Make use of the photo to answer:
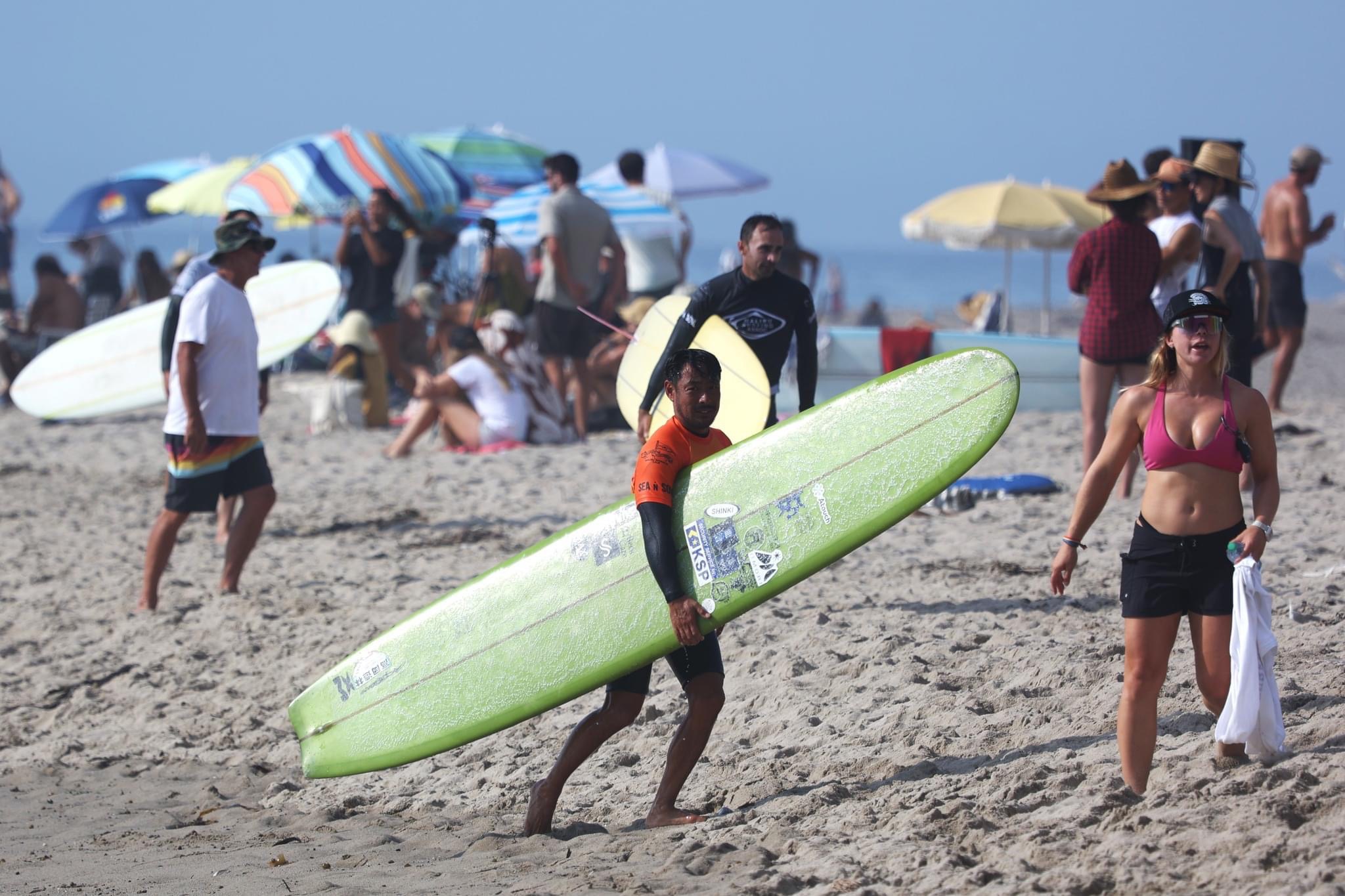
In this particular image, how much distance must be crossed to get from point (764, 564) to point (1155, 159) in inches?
200

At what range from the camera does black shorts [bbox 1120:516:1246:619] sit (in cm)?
312

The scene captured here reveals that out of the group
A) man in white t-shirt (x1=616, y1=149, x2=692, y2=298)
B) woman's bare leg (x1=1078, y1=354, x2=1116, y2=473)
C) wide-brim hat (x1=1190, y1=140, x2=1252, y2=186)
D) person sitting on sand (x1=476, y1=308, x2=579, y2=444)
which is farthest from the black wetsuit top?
man in white t-shirt (x1=616, y1=149, x2=692, y2=298)

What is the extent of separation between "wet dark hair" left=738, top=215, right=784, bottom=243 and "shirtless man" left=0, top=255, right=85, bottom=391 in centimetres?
1015

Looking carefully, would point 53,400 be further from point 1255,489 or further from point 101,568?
point 1255,489

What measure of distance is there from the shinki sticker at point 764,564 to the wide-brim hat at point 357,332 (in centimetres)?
694

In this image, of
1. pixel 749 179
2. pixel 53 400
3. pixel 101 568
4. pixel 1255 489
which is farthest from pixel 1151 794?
pixel 749 179

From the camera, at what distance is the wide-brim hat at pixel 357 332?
10086 mm

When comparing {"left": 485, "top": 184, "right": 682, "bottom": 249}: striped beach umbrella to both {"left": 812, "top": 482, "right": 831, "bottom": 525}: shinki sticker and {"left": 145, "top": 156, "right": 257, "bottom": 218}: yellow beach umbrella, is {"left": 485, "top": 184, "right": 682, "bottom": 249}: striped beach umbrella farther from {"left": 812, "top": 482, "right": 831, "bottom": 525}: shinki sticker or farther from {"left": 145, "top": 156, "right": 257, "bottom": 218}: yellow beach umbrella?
{"left": 812, "top": 482, "right": 831, "bottom": 525}: shinki sticker

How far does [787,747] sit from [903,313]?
29.4 meters

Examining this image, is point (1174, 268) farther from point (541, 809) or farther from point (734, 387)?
point (541, 809)

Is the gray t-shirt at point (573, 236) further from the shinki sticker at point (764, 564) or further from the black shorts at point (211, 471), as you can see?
the shinki sticker at point (764, 564)

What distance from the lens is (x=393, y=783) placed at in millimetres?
4410

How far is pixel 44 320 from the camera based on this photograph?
511 inches

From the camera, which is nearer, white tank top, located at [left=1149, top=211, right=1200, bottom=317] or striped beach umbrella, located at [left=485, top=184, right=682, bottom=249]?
white tank top, located at [left=1149, top=211, right=1200, bottom=317]
